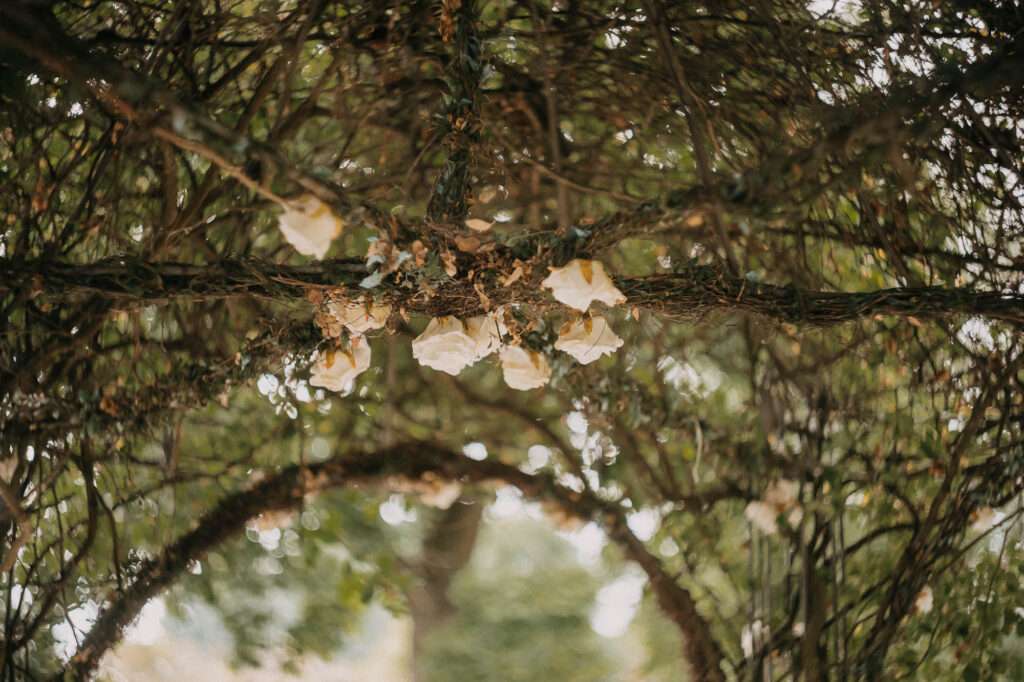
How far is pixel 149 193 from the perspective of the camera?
5.26 ft

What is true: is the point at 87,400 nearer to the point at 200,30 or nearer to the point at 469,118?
the point at 200,30

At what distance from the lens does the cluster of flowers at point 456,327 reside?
0.82 meters

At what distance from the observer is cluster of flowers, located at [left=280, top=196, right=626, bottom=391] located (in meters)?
0.82

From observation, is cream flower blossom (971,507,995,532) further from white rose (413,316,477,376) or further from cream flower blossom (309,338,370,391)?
cream flower blossom (309,338,370,391)

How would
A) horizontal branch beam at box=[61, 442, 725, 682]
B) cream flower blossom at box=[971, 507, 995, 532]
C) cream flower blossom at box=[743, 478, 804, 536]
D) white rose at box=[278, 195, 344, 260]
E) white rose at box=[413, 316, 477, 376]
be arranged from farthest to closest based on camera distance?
horizontal branch beam at box=[61, 442, 725, 682] < cream flower blossom at box=[743, 478, 804, 536] < cream flower blossom at box=[971, 507, 995, 532] < white rose at box=[413, 316, 477, 376] < white rose at box=[278, 195, 344, 260]

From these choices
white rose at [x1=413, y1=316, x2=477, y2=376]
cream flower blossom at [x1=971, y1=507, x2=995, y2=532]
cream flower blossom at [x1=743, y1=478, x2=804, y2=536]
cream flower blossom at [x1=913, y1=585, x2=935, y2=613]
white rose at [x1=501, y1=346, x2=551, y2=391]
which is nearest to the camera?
white rose at [x1=413, y1=316, x2=477, y2=376]

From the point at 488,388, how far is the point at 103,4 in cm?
232

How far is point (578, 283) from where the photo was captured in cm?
88

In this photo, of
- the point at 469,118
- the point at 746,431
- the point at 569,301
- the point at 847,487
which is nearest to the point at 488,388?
the point at 746,431

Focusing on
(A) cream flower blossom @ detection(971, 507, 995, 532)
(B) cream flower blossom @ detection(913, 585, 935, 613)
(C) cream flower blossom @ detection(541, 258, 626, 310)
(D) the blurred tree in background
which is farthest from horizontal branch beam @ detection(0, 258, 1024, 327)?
(B) cream flower blossom @ detection(913, 585, 935, 613)

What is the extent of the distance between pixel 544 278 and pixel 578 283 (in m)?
0.11

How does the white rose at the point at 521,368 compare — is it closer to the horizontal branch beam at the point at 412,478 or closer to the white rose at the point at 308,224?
the white rose at the point at 308,224

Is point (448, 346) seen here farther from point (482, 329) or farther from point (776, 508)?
point (776, 508)

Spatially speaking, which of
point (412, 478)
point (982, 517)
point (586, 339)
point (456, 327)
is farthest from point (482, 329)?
point (412, 478)
